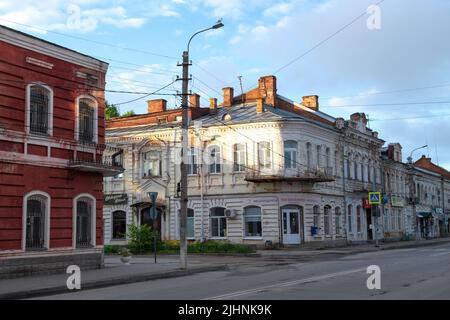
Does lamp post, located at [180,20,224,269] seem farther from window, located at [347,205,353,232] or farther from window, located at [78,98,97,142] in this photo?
window, located at [347,205,353,232]

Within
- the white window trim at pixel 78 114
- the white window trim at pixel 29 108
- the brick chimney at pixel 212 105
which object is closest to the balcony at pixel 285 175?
the brick chimney at pixel 212 105

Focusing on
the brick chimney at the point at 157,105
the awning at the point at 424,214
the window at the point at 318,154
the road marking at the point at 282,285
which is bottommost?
the road marking at the point at 282,285

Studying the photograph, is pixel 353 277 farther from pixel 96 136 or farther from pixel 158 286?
pixel 96 136

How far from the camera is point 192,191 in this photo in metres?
41.0

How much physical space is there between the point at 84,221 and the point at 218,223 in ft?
61.7

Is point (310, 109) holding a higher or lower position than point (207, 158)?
higher

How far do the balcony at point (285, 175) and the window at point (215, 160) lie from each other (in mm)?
2570

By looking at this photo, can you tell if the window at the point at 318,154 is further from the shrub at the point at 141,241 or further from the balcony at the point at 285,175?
the shrub at the point at 141,241

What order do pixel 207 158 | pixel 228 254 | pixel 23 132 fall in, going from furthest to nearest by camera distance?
pixel 207 158 → pixel 228 254 → pixel 23 132

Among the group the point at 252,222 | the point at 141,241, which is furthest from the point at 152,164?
the point at 141,241

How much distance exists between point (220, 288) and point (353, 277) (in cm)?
422

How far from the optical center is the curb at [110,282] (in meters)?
14.5

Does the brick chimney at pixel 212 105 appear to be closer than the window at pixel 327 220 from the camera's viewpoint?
No
